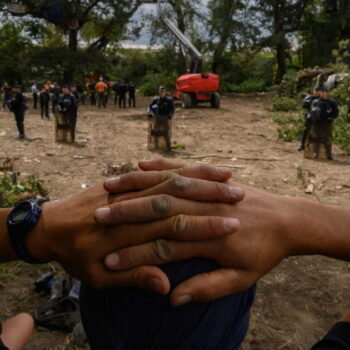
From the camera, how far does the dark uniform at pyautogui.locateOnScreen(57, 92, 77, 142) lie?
441 inches

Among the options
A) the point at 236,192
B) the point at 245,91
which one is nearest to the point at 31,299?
the point at 236,192

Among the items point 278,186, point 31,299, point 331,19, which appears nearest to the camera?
point 31,299

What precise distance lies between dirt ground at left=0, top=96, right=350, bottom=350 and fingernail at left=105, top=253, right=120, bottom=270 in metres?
2.29

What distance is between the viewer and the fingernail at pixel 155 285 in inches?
41.3

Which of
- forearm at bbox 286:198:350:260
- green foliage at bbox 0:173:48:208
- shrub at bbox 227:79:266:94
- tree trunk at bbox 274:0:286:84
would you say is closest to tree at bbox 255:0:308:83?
tree trunk at bbox 274:0:286:84

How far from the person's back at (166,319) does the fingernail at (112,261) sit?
0.36ft

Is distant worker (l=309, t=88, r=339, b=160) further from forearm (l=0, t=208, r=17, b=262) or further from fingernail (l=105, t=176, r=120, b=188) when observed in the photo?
forearm (l=0, t=208, r=17, b=262)

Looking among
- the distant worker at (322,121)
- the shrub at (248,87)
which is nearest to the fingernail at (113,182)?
the distant worker at (322,121)

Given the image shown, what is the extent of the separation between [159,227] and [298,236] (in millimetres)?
428

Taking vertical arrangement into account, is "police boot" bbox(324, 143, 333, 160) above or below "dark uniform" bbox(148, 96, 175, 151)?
below

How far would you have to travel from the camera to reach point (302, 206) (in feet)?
3.89

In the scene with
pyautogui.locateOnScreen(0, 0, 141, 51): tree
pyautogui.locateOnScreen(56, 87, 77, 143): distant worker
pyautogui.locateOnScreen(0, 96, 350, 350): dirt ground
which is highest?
pyautogui.locateOnScreen(0, 0, 141, 51): tree

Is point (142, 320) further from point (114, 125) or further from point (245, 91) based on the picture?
point (245, 91)

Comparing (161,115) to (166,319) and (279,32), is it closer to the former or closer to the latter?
(166,319)
